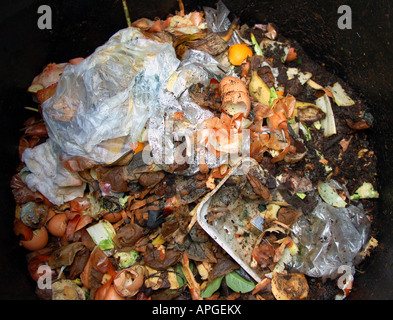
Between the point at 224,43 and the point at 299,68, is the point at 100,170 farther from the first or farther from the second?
the point at 299,68

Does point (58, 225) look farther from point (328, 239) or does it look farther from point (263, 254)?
point (328, 239)

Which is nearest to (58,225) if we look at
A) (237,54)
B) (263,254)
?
(263,254)

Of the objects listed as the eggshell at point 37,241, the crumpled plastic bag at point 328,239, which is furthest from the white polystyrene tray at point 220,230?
the eggshell at point 37,241

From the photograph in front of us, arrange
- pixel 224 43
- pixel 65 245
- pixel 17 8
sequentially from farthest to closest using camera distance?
pixel 224 43 → pixel 65 245 → pixel 17 8

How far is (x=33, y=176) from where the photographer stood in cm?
225

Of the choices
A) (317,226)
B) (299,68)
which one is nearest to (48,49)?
(299,68)

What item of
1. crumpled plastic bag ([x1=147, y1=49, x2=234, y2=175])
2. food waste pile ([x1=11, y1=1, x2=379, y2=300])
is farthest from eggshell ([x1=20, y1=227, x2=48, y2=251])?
crumpled plastic bag ([x1=147, y1=49, x2=234, y2=175])

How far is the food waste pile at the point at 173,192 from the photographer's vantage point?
2.14 meters

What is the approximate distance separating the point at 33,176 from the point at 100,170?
0.46 metres

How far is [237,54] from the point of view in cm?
258

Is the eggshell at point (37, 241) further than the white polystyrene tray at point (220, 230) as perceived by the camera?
Yes

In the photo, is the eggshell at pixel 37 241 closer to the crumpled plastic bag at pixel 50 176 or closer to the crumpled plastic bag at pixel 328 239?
the crumpled plastic bag at pixel 50 176

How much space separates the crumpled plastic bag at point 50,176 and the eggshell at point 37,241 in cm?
22

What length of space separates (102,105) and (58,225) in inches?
34.1
